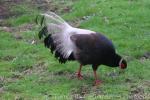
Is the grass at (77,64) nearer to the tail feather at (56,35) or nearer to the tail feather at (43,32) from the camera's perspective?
the tail feather at (56,35)

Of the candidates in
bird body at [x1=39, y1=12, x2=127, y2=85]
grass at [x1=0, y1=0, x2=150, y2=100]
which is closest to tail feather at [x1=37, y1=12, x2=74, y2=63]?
bird body at [x1=39, y1=12, x2=127, y2=85]

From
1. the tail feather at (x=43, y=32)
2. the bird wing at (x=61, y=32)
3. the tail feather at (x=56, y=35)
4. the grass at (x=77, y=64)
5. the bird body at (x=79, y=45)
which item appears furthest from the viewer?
the tail feather at (x=43, y=32)

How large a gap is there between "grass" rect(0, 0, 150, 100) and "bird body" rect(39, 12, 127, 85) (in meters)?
0.52

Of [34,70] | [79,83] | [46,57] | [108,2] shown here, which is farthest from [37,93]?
[108,2]

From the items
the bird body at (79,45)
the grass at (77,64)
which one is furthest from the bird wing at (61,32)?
the grass at (77,64)

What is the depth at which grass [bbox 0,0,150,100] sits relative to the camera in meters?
10.7

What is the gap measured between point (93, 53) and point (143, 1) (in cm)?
870

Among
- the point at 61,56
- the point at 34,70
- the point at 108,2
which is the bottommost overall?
the point at 108,2

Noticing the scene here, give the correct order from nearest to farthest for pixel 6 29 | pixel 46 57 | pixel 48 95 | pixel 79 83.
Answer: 1. pixel 48 95
2. pixel 79 83
3. pixel 46 57
4. pixel 6 29

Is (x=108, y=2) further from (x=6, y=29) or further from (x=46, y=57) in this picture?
(x=46, y=57)

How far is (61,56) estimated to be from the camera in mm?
11742

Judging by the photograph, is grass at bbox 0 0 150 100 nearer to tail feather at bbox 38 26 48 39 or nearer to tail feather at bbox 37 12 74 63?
tail feather at bbox 37 12 74 63

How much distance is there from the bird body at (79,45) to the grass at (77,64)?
0.52 m

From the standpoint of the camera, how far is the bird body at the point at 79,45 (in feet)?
36.3
